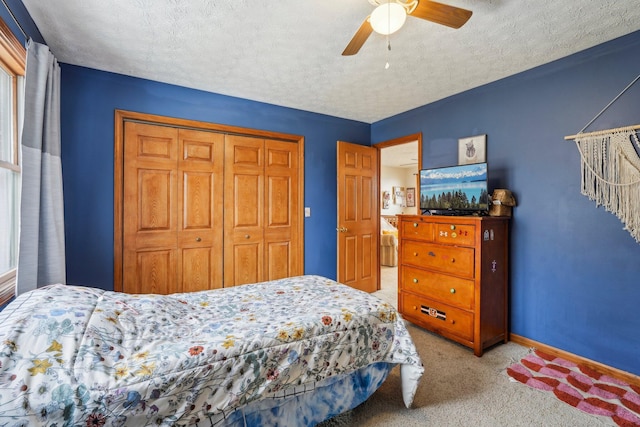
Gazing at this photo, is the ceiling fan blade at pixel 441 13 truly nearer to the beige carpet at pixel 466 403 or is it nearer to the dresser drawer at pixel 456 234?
the dresser drawer at pixel 456 234

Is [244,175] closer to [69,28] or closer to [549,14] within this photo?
[69,28]

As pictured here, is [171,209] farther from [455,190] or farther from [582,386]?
[582,386]

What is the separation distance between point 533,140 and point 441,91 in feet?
3.32

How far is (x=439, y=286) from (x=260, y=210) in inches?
82.5

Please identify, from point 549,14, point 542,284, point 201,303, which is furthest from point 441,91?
point 201,303

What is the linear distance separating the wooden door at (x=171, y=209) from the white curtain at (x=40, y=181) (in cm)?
70

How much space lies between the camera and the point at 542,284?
8.47 ft

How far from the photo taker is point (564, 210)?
244 centimetres

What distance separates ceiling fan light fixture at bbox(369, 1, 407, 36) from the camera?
145 centimetres

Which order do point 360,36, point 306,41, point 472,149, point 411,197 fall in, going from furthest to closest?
point 411,197, point 472,149, point 306,41, point 360,36

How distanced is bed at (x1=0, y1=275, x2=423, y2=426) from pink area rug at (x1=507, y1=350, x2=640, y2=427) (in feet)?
3.59

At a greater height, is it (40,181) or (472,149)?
(472,149)

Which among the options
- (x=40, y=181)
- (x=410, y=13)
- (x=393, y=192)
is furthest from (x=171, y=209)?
(x=393, y=192)

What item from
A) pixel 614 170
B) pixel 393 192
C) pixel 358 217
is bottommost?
pixel 358 217
